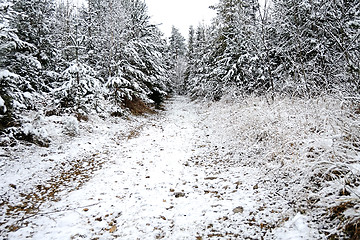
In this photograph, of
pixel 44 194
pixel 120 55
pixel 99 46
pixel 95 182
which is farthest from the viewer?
pixel 99 46

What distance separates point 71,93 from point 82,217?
334 inches

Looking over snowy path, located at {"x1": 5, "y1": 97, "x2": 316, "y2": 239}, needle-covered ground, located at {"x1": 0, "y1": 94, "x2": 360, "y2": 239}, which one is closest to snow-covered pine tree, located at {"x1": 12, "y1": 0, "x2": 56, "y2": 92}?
needle-covered ground, located at {"x1": 0, "y1": 94, "x2": 360, "y2": 239}

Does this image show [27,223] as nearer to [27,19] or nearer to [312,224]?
[312,224]

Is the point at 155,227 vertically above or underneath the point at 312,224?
underneath

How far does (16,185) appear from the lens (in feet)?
15.7

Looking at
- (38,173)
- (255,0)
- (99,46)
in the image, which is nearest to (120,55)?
(99,46)

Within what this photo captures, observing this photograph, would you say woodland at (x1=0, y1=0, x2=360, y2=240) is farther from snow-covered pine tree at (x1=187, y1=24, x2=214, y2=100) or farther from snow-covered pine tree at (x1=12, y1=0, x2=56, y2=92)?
snow-covered pine tree at (x1=187, y1=24, x2=214, y2=100)

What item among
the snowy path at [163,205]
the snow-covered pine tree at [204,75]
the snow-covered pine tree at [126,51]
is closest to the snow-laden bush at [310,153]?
the snowy path at [163,205]

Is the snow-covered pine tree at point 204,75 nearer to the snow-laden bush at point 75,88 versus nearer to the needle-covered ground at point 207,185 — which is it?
the snow-laden bush at point 75,88

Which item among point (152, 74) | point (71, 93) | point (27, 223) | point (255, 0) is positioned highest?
point (255, 0)

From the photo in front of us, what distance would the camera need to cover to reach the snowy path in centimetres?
317

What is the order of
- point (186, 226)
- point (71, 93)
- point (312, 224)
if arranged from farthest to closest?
point (71, 93)
point (186, 226)
point (312, 224)

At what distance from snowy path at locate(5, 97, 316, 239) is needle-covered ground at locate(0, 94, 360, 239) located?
22mm

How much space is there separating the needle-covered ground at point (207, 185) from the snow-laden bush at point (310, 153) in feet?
0.07
